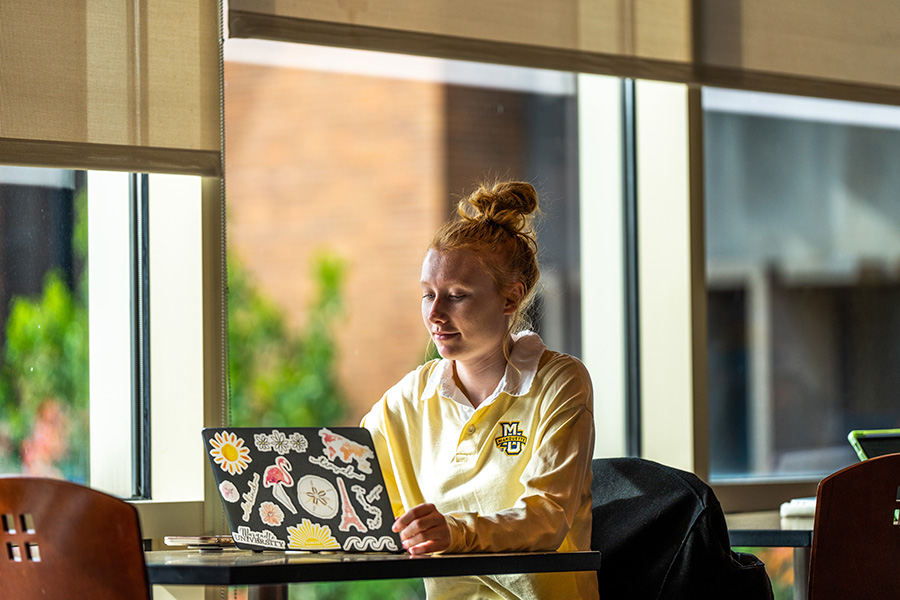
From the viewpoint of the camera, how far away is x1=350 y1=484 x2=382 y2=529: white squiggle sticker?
1.58 metres

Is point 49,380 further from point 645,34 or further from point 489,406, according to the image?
point 645,34

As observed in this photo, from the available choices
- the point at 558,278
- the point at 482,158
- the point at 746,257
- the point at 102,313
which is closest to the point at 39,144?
the point at 102,313

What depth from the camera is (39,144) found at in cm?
210

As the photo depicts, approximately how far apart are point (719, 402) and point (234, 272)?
3.71 meters

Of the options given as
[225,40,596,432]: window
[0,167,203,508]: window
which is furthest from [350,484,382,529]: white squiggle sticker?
[225,40,596,432]: window

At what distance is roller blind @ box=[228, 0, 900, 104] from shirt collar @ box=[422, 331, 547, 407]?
2.44 ft

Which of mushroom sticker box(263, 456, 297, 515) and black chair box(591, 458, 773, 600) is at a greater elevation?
mushroom sticker box(263, 456, 297, 515)

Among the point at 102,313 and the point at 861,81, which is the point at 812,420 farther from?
the point at 102,313

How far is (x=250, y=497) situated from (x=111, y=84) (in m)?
0.94

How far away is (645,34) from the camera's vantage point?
2.86 m

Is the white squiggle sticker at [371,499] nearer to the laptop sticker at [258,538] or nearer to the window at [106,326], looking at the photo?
the laptop sticker at [258,538]

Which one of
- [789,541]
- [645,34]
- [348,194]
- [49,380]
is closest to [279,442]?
[49,380]

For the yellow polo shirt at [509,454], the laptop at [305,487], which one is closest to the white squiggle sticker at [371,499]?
the laptop at [305,487]

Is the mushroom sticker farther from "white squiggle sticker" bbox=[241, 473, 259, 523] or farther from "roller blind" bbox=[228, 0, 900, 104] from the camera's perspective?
"roller blind" bbox=[228, 0, 900, 104]
